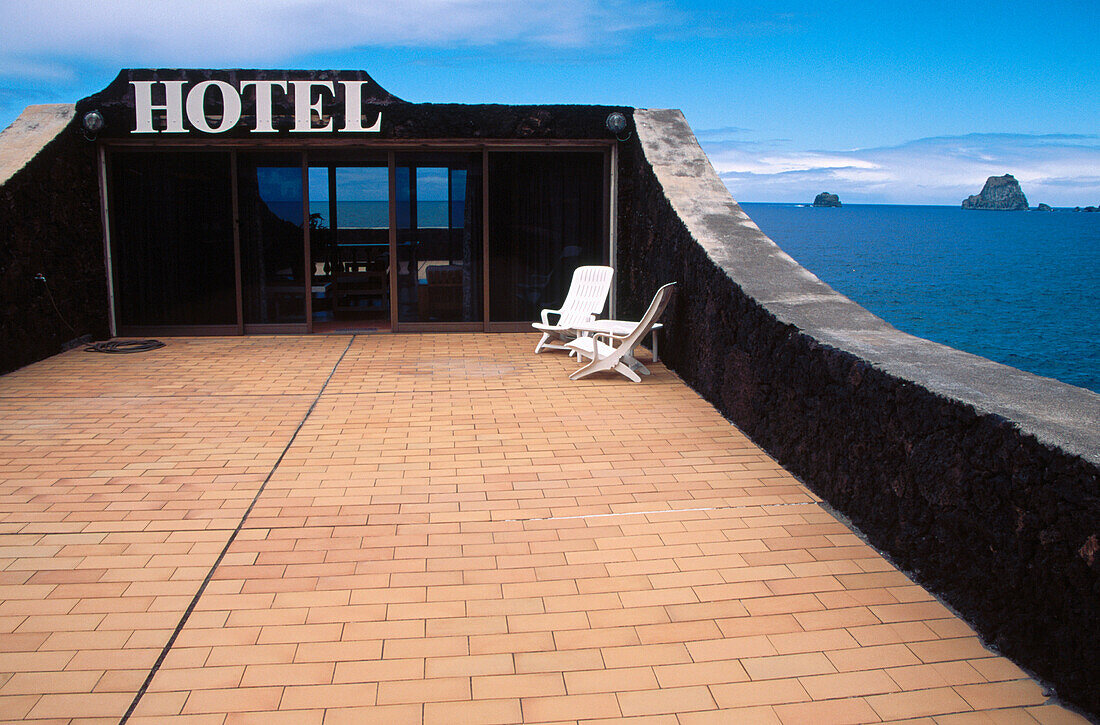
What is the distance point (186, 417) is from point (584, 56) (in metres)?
39.7

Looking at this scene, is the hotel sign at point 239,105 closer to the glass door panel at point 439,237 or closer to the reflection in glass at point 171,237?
the reflection in glass at point 171,237

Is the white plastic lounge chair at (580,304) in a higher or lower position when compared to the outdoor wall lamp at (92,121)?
lower

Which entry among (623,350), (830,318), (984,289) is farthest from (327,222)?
(984,289)

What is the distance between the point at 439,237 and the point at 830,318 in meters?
5.59

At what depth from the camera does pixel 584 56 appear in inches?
1626

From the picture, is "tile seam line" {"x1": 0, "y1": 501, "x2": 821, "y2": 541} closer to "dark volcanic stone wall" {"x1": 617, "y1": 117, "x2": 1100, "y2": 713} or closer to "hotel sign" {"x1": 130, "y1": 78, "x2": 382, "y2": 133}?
"dark volcanic stone wall" {"x1": 617, "y1": 117, "x2": 1100, "y2": 713}

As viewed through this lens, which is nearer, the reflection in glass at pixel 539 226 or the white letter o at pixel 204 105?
the white letter o at pixel 204 105

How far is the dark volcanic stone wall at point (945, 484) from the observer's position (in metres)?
2.20

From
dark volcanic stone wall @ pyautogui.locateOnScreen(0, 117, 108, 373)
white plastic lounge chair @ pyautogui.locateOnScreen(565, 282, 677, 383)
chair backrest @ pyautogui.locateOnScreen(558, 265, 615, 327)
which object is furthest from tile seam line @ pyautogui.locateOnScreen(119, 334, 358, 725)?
dark volcanic stone wall @ pyautogui.locateOnScreen(0, 117, 108, 373)

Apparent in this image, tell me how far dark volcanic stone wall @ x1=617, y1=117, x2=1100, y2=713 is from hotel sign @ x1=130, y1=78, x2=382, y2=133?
4.75 metres

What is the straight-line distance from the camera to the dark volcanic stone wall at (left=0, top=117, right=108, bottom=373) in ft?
22.1

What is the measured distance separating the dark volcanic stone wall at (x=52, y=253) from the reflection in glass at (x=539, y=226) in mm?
4099

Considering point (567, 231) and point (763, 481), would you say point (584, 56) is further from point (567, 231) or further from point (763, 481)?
point (763, 481)

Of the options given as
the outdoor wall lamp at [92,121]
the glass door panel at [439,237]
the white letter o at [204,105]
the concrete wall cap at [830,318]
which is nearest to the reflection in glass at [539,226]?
the glass door panel at [439,237]
